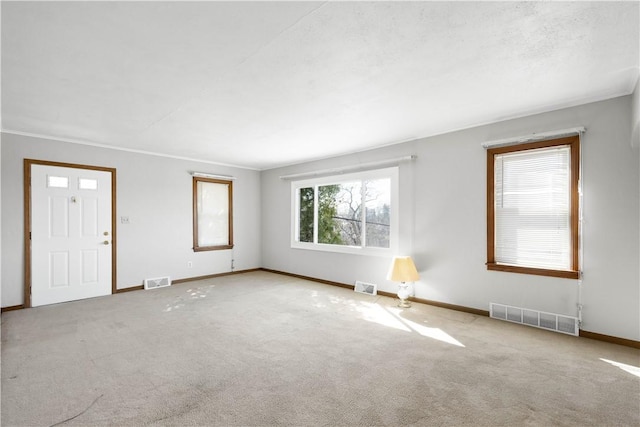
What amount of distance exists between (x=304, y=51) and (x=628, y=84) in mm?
3088

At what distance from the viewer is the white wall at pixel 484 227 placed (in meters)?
3.07

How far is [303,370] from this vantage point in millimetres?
2553

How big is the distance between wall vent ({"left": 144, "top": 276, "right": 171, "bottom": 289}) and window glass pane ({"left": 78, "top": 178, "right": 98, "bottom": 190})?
1.82 meters

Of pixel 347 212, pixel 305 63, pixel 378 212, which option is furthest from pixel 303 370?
pixel 347 212

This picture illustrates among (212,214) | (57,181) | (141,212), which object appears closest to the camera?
(57,181)

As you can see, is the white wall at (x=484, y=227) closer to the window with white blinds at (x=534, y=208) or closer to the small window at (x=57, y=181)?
the window with white blinds at (x=534, y=208)

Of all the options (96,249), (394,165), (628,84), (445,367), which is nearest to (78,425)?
(445,367)

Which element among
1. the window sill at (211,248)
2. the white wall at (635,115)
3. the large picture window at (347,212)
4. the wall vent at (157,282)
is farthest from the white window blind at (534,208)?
the wall vent at (157,282)

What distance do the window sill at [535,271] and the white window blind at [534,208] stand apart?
0.08m

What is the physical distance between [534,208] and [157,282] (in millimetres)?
6082

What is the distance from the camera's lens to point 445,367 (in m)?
2.61

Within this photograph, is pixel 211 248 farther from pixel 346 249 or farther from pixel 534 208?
pixel 534 208

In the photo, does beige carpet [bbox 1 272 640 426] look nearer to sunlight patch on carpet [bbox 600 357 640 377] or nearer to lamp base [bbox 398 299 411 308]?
sunlight patch on carpet [bbox 600 357 640 377]

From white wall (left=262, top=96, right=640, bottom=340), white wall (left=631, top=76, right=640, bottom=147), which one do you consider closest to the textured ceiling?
white wall (left=631, top=76, right=640, bottom=147)
